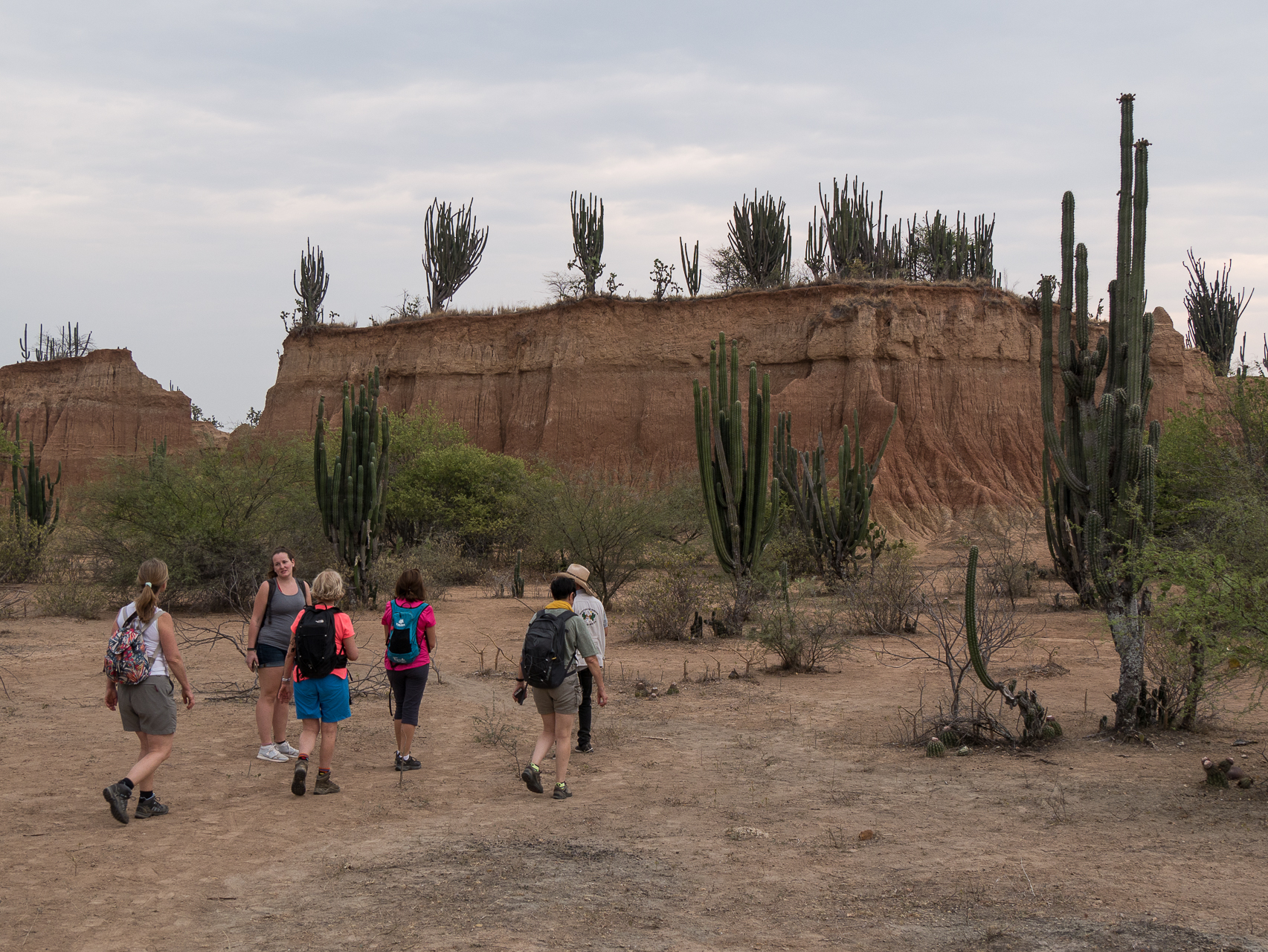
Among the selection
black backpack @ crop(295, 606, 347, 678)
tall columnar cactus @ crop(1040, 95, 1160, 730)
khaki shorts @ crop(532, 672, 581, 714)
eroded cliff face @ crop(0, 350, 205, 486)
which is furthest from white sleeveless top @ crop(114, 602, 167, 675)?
eroded cliff face @ crop(0, 350, 205, 486)

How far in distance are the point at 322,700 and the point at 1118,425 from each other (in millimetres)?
6862

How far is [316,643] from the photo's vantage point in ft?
22.8

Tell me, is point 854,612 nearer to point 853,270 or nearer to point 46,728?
point 46,728

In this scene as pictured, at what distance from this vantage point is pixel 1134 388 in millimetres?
9070

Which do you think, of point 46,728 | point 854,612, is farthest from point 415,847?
point 854,612

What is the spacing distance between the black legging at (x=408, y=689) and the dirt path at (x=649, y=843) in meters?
0.43

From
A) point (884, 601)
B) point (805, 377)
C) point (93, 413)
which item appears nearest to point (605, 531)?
point (884, 601)

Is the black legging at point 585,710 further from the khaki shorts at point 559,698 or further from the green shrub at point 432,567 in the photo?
the green shrub at point 432,567

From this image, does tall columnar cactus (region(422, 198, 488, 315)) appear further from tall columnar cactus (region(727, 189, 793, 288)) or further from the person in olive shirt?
the person in olive shirt

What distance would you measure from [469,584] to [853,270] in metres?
19.3

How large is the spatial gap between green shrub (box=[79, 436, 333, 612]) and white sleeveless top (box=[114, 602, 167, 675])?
35.3ft

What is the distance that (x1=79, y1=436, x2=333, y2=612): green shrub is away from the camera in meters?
17.8

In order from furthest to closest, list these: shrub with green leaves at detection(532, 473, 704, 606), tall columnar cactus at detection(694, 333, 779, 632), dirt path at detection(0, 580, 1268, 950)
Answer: shrub with green leaves at detection(532, 473, 704, 606), tall columnar cactus at detection(694, 333, 779, 632), dirt path at detection(0, 580, 1268, 950)

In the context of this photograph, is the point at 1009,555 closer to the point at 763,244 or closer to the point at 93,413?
the point at 763,244
